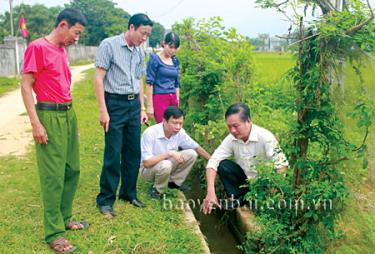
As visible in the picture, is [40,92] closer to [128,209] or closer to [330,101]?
[128,209]

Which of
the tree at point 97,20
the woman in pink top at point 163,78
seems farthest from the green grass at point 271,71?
the tree at point 97,20

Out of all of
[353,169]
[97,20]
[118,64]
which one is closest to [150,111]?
[118,64]

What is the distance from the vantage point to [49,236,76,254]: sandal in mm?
3108

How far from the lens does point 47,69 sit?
115 inches

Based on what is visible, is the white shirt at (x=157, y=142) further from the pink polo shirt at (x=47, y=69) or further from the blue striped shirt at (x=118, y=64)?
the pink polo shirt at (x=47, y=69)

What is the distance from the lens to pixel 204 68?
529 centimetres

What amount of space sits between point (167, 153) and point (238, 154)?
0.72 meters

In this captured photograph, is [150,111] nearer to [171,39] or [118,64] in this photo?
[171,39]

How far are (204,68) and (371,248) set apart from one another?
2.94m

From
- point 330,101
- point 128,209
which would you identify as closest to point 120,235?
point 128,209

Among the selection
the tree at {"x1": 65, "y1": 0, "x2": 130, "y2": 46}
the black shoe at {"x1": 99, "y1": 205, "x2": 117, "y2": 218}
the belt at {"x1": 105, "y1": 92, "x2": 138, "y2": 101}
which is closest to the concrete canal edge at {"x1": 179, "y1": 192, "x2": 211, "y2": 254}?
the black shoe at {"x1": 99, "y1": 205, "x2": 117, "y2": 218}

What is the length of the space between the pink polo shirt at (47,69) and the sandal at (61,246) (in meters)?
1.03

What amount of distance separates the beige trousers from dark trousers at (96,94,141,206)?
0.23 metres

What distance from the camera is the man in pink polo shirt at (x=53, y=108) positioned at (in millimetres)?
2883
